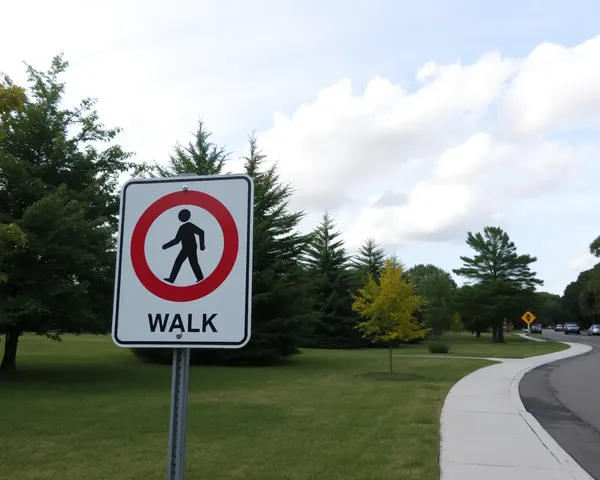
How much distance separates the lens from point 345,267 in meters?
45.3

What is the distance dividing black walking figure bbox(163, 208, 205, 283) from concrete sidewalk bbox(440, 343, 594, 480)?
4787mm

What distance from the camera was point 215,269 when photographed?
2.43 metres

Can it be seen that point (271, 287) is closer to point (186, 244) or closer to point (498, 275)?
point (186, 244)

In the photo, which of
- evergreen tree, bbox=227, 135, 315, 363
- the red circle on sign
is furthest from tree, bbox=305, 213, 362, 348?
the red circle on sign

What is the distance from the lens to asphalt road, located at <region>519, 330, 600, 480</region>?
26.2ft

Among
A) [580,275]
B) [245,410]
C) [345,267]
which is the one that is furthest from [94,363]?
[580,275]

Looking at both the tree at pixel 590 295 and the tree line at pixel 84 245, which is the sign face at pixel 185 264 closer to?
the tree line at pixel 84 245

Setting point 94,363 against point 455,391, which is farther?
point 94,363

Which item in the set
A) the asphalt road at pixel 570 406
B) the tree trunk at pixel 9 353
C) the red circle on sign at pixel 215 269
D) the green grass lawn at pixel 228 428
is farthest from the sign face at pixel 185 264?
the tree trunk at pixel 9 353

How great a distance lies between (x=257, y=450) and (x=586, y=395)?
1023cm

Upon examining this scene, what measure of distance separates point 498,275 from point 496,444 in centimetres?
5491

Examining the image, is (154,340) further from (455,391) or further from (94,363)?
(94,363)

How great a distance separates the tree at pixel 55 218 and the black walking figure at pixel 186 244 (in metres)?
12.5

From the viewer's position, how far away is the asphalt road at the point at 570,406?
7988 mm
